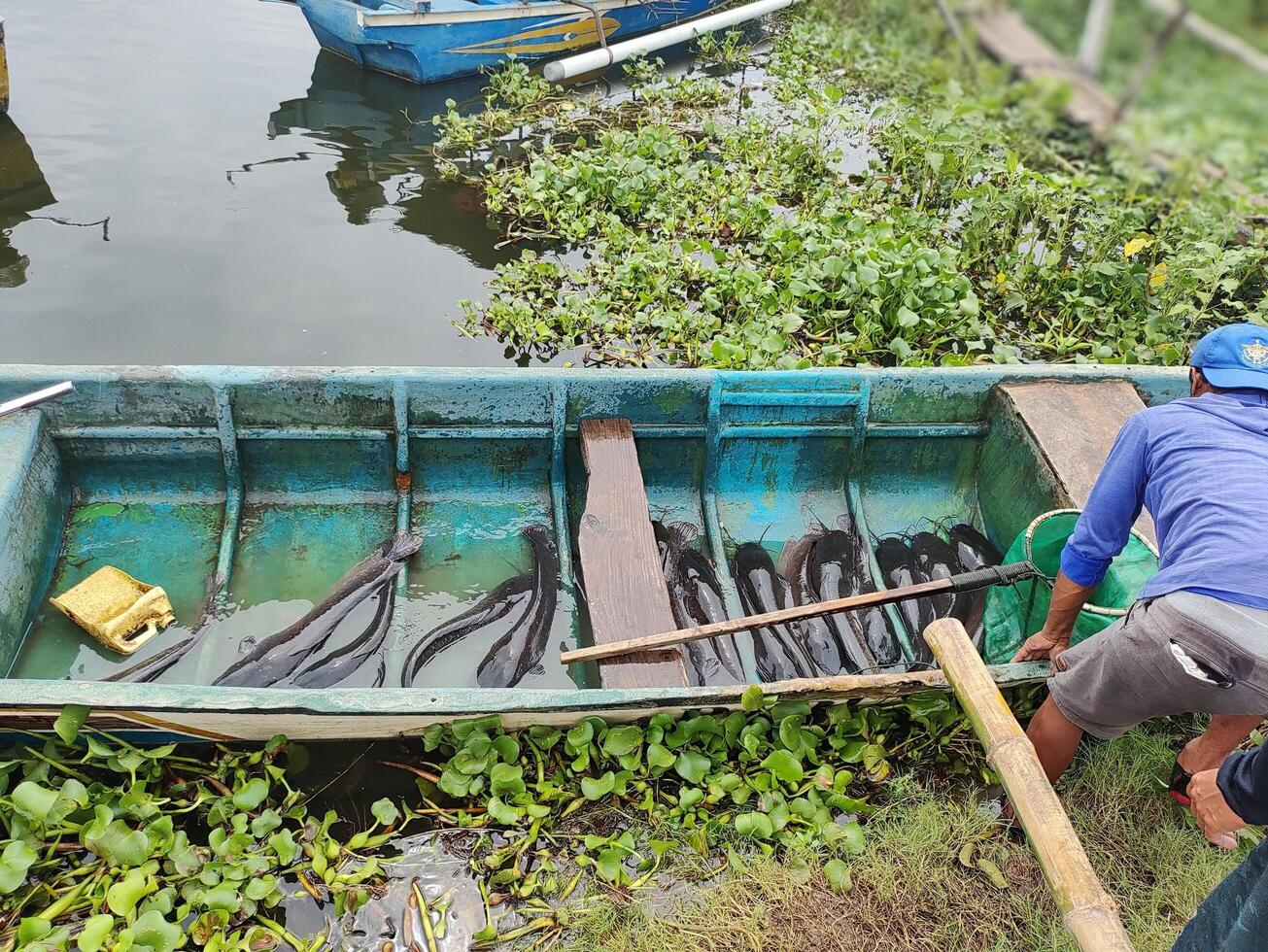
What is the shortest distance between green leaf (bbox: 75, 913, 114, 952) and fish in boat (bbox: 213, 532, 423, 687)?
1010 mm

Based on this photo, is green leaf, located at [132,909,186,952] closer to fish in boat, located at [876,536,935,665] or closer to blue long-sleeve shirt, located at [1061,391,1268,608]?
fish in boat, located at [876,536,935,665]

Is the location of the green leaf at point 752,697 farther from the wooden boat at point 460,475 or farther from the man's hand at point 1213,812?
the man's hand at point 1213,812

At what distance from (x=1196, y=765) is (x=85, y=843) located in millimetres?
4257

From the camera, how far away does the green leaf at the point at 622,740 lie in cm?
363

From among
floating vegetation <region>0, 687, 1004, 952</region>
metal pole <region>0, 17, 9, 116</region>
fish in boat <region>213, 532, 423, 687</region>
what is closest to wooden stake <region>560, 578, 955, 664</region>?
floating vegetation <region>0, 687, 1004, 952</region>

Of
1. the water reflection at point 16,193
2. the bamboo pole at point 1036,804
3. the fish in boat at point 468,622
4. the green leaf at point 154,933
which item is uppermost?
the bamboo pole at point 1036,804

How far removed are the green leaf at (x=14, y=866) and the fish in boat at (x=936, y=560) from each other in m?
3.84

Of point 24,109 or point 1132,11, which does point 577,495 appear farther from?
point 24,109

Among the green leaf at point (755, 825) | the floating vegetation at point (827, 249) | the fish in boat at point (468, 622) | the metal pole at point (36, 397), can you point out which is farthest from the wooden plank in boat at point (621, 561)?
the metal pole at point (36, 397)

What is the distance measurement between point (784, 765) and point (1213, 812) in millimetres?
1641

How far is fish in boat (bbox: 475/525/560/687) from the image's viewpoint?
404cm

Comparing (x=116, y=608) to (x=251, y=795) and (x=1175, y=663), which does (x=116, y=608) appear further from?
(x=1175, y=663)

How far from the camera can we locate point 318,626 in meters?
4.03

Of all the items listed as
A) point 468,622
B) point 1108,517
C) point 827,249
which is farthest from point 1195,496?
point 827,249
